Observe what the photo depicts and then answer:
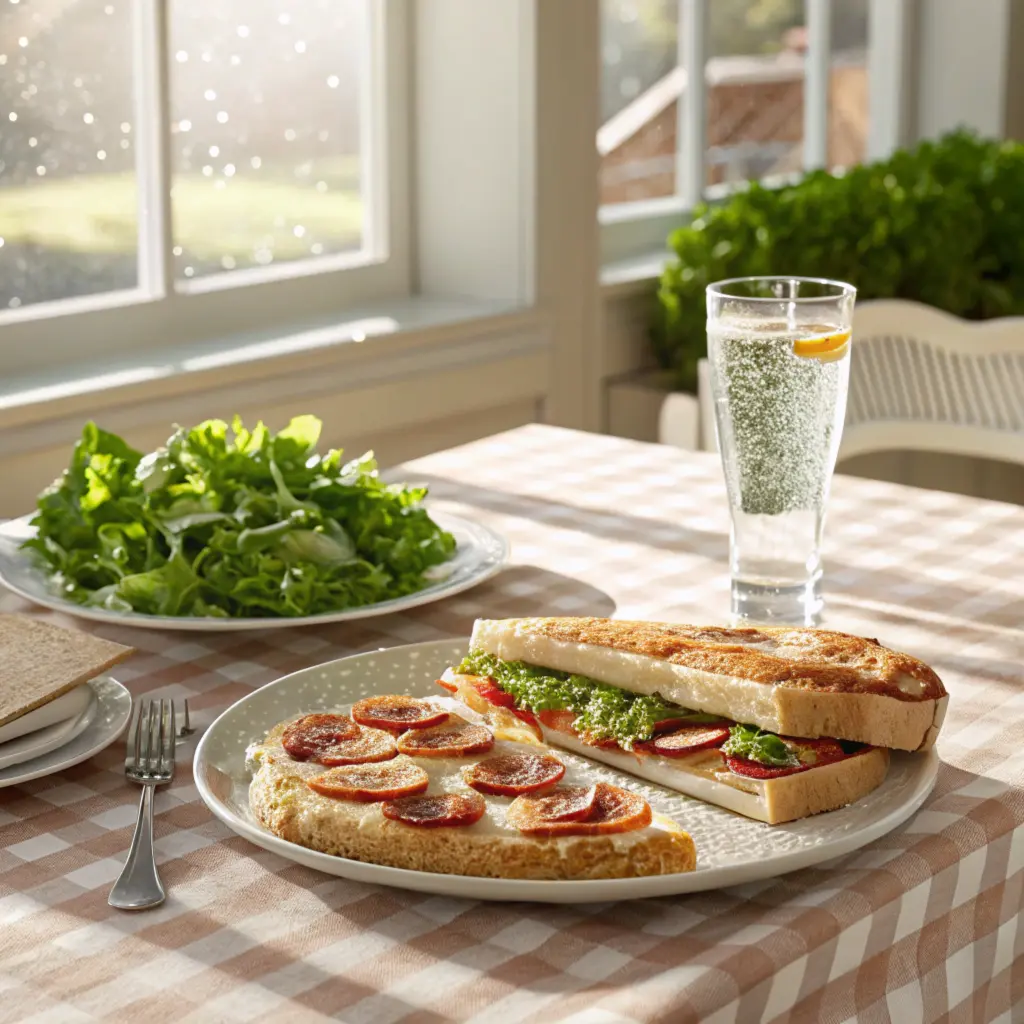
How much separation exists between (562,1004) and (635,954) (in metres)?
0.05

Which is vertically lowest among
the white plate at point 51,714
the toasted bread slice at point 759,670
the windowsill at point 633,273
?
the white plate at point 51,714

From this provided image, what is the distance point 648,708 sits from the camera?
0.88 meters

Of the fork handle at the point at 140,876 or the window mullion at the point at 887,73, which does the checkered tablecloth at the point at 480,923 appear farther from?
the window mullion at the point at 887,73

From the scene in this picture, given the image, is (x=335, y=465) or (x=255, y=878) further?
(x=335, y=465)

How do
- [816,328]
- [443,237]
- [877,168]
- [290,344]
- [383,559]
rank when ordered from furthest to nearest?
[877,168] → [443,237] → [290,344] → [383,559] → [816,328]

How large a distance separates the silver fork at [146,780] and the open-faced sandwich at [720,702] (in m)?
0.17

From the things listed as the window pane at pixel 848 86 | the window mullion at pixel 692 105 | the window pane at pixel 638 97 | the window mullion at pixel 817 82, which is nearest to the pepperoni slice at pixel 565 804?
the window pane at pixel 638 97

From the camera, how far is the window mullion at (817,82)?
11.5 ft

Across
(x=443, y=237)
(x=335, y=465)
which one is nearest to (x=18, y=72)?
(x=443, y=237)

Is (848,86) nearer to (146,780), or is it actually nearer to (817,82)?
(817,82)

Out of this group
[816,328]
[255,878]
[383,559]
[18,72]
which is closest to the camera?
[255,878]

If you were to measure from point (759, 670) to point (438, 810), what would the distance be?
20 cm

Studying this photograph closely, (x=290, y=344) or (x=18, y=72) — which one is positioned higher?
(x=18, y=72)

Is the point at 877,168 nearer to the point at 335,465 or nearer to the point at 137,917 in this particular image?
the point at 335,465
